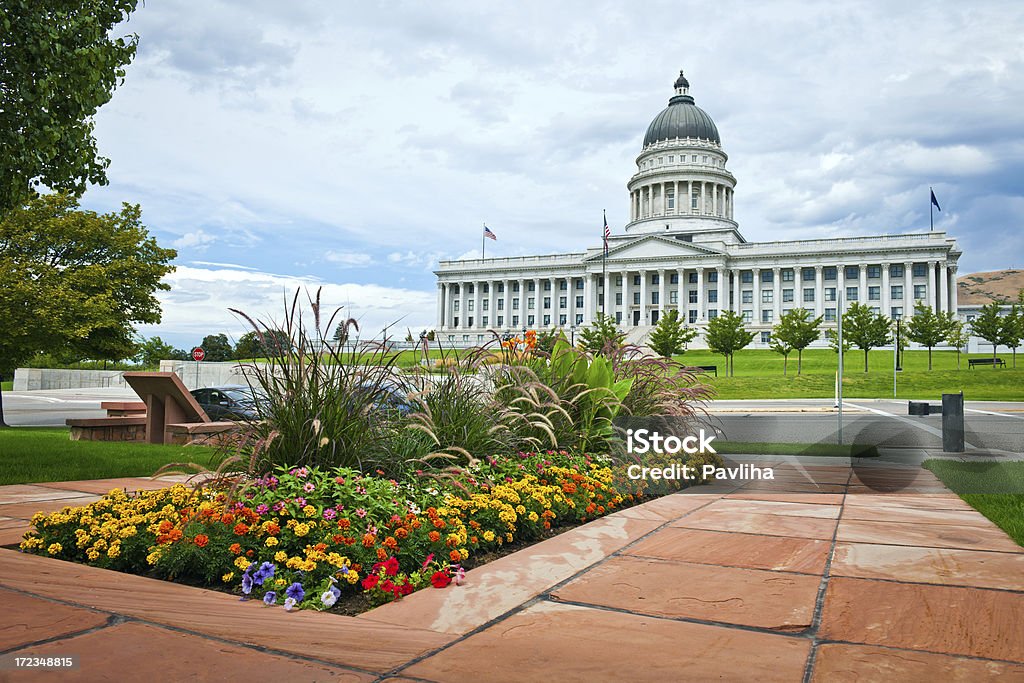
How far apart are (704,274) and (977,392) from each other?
6325 centimetres

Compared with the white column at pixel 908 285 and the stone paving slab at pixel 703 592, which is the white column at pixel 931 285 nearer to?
the white column at pixel 908 285

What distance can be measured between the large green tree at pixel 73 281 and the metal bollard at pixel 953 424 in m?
18.3

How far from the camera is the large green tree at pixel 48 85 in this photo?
25.6 ft

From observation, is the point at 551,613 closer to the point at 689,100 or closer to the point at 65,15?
the point at 65,15

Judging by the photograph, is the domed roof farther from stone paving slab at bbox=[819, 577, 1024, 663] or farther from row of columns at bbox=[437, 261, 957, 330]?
stone paving slab at bbox=[819, 577, 1024, 663]

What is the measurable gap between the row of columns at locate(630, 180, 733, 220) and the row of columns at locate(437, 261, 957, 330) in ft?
47.6

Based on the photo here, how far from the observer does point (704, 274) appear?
10162cm

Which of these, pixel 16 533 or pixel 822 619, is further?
pixel 16 533

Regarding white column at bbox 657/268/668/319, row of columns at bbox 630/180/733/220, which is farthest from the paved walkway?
row of columns at bbox 630/180/733/220

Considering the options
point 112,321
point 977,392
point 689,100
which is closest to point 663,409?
point 112,321

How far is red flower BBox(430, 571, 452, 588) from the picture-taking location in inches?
166

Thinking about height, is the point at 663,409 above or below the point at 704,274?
below

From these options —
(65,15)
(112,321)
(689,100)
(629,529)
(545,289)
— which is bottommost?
(629,529)

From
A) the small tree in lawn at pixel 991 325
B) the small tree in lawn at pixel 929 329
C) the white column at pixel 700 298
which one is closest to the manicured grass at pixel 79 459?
the small tree in lawn at pixel 929 329
